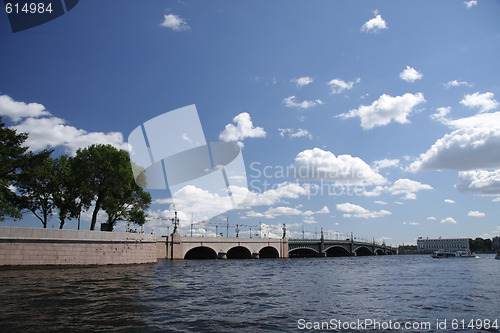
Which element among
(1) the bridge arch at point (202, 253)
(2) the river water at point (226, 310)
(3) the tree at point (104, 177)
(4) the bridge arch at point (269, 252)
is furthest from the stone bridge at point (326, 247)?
(2) the river water at point (226, 310)

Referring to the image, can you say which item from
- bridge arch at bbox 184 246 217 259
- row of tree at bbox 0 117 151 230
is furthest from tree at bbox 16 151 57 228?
bridge arch at bbox 184 246 217 259

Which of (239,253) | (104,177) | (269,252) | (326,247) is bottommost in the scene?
(326,247)

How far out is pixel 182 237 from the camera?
68.9 m

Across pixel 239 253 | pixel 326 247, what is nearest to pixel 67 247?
pixel 239 253

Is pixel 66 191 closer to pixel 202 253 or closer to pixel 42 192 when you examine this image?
pixel 42 192

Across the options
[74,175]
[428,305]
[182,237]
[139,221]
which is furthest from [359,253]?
[428,305]

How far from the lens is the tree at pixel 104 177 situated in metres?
42.4

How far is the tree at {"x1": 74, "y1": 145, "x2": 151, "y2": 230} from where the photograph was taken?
139ft

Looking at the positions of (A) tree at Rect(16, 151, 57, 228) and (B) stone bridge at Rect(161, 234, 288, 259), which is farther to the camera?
(B) stone bridge at Rect(161, 234, 288, 259)

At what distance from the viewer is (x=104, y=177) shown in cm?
4400

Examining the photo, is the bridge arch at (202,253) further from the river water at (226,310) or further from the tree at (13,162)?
the river water at (226,310)

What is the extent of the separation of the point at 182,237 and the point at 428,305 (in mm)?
57901

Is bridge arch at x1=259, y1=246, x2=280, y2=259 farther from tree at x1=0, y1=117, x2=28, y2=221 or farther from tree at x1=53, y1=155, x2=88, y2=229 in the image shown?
tree at x1=0, y1=117, x2=28, y2=221

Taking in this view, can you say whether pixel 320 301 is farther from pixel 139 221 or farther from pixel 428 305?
pixel 139 221
